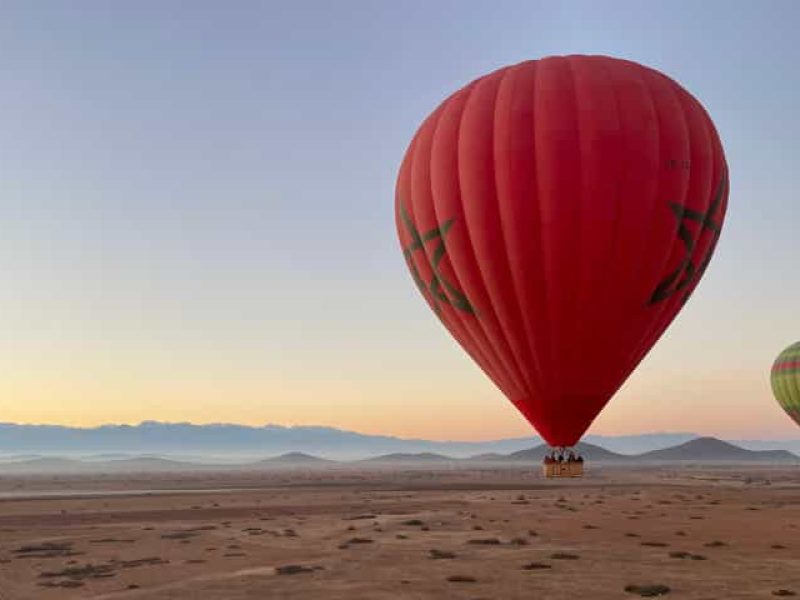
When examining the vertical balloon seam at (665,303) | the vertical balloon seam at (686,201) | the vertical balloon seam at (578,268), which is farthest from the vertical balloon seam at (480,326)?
the vertical balloon seam at (686,201)

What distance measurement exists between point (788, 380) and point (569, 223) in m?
73.5

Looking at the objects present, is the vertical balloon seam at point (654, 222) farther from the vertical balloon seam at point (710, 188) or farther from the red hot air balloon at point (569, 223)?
the vertical balloon seam at point (710, 188)

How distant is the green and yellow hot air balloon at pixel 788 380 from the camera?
90.1 metres

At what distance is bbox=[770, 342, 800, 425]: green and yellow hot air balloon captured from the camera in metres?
90.1

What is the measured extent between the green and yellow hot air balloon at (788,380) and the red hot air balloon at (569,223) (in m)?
66.5

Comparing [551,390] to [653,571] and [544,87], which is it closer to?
[653,571]

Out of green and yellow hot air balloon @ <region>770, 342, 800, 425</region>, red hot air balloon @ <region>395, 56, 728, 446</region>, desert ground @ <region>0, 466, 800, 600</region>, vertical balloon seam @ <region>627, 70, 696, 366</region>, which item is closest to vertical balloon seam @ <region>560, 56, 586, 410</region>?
red hot air balloon @ <region>395, 56, 728, 446</region>

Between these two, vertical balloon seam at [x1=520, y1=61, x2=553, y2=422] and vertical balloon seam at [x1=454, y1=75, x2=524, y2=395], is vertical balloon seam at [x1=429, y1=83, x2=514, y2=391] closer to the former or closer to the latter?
vertical balloon seam at [x1=454, y1=75, x2=524, y2=395]

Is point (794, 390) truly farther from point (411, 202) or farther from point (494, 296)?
point (494, 296)

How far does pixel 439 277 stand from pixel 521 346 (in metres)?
4.53

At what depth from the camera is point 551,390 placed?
29.3 meters

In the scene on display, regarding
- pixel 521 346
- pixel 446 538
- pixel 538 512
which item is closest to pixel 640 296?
pixel 521 346

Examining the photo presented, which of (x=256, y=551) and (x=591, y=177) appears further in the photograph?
(x=256, y=551)

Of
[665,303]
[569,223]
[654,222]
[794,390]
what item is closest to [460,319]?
[569,223]
